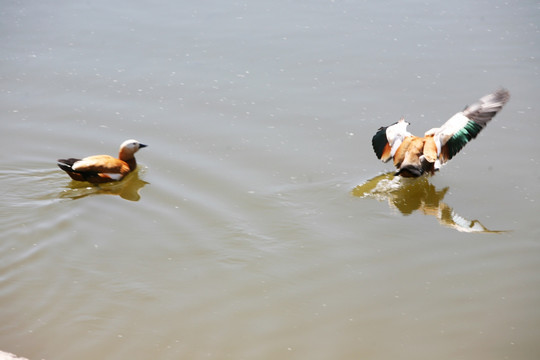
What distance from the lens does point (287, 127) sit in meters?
8.16

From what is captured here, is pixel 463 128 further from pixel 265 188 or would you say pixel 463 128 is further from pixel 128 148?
pixel 128 148

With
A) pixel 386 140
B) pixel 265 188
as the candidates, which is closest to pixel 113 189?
pixel 265 188

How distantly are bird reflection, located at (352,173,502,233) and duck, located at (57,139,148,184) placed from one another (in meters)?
2.48

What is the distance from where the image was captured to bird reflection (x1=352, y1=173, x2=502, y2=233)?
Answer: 674 cm

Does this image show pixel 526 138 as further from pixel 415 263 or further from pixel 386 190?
pixel 415 263

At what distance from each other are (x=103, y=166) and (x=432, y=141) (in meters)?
3.55

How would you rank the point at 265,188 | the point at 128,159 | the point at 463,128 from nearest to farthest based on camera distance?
the point at 265,188
the point at 463,128
the point at 128,159

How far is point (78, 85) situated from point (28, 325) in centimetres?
468

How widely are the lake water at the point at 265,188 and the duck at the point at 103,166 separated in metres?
0.16

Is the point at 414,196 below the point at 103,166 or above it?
below

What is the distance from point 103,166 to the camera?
7.32 meters

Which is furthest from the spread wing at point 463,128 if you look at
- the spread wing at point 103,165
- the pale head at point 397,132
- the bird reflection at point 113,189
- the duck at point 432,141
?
the spread wing at point 103,165

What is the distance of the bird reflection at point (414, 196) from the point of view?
6.74 meters

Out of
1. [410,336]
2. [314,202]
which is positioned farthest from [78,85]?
[410,336]
